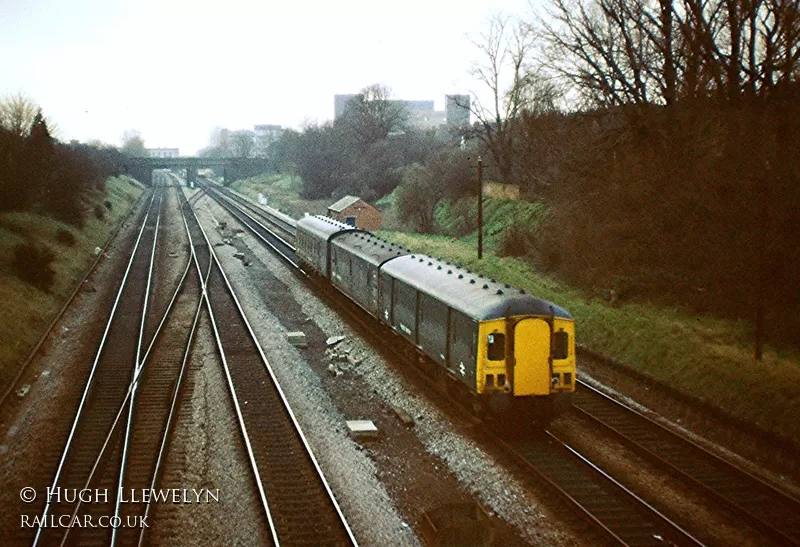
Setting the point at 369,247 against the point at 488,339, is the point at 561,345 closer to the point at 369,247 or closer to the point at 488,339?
→ the point at 488,339

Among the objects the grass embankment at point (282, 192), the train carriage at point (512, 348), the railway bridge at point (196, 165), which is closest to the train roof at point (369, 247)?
the train carriage at point (512, 348)

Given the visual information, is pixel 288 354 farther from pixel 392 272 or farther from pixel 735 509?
pixel 735 509

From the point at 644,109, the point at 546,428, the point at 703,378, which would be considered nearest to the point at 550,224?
the point at 644,109

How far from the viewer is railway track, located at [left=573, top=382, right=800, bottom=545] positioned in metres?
11.0

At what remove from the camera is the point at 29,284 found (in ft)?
85.9

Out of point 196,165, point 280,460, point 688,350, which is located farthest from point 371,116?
point 280,460

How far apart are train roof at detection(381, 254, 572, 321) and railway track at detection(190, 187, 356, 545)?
418 cm

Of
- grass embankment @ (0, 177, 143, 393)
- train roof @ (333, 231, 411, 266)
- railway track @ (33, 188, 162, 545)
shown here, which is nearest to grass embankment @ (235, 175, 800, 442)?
train roof @ (333, 231, 411, 266)

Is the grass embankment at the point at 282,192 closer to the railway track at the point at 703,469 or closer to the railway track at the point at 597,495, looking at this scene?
the railway track at the point at 703,469

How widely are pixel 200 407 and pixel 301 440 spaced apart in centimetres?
322

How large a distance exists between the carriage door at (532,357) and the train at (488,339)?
19 millimetres

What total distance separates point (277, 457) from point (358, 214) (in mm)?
38250

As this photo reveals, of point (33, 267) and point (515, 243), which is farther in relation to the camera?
point (515, 243)

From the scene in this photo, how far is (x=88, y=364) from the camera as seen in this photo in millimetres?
18906
